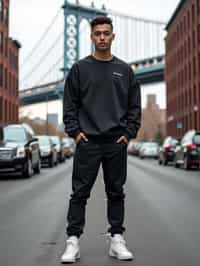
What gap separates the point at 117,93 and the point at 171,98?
7423cm

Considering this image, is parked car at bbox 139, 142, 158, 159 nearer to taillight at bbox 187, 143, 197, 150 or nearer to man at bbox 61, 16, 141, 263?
→ taillight at bbox 187, 143, 197, 150

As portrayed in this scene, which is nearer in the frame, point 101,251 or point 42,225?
point 101,251

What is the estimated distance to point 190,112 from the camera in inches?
2468

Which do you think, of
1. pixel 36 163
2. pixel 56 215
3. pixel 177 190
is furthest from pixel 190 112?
pixel 56 215

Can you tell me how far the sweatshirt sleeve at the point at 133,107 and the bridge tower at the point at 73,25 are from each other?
89.3 metres

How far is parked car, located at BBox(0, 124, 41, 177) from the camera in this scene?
1586 cm

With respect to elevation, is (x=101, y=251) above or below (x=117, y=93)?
below

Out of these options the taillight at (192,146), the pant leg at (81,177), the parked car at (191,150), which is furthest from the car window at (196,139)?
the pant leg at (81,177)

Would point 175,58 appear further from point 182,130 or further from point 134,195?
point 134,195

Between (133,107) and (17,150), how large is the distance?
11.6m

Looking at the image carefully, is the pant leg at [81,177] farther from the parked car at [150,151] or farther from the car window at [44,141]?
the parked car at [150,151]

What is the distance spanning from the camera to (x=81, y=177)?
15.0ft

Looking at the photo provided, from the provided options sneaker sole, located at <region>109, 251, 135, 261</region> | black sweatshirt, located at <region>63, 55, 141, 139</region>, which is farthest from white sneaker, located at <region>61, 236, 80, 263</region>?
black sweatshirt, located at <region>63, 55, 141, 139</region>

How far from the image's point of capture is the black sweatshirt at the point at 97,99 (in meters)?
4.51
